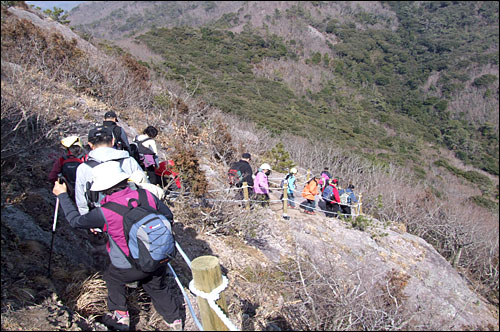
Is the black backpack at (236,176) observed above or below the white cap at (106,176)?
below

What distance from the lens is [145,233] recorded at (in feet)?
7.09

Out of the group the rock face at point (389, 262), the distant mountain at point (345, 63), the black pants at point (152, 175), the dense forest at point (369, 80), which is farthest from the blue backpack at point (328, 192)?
the dense forest at point (369, 80)

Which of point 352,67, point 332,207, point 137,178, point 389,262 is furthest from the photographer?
point 352,67

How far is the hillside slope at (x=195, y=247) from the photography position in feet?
9.57

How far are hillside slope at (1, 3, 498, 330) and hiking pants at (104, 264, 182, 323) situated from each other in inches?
10.5

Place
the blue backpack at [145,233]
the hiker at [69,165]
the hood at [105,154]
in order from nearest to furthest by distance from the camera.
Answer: the blue backpack at [145,233], the hood at [105,154], the hiker at [69,165]

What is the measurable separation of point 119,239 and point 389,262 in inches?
251

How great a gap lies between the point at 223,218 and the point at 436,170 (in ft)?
129

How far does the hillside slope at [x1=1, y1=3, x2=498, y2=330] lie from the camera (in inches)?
115

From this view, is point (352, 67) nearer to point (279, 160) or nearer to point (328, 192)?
point (279, 160)

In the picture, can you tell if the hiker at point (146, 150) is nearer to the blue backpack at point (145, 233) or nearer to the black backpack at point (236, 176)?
the black backpack at point (236, 176)

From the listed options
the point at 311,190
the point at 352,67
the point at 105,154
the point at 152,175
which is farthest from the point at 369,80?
the point at 105,154

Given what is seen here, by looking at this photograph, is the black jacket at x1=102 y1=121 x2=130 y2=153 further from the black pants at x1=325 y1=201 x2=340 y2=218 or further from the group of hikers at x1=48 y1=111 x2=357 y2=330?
the black pants at x1=325 y1=201 x2=340 y2=218

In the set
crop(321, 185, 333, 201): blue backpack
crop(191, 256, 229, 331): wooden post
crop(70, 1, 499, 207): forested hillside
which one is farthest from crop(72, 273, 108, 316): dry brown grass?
crop(70, 1, 499, 207): forested hillside
